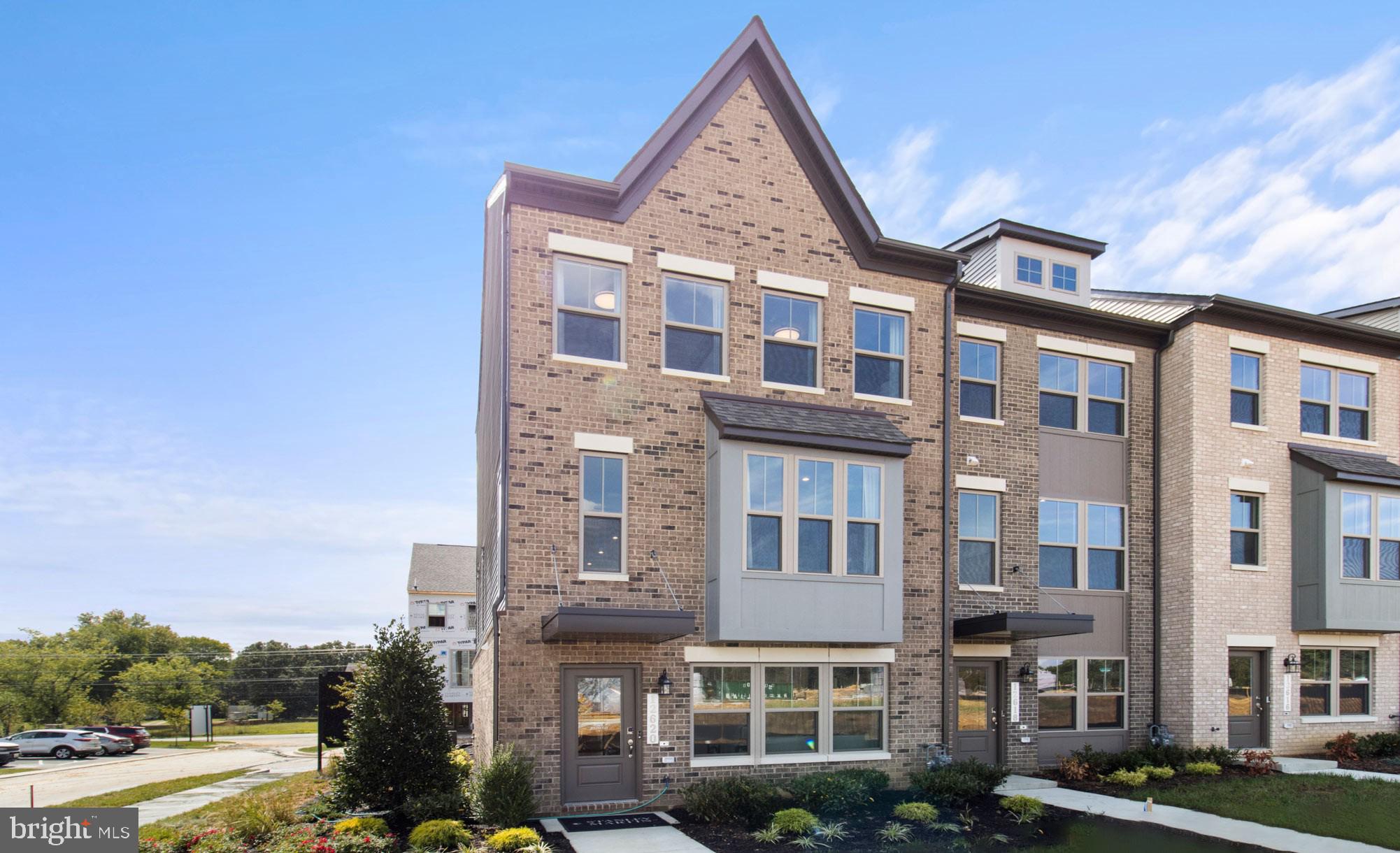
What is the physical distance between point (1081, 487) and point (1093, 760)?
5356 mm

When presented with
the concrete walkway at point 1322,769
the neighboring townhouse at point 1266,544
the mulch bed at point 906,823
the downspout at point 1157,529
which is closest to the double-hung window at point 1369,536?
the neighboring townhouse at point 1266,544

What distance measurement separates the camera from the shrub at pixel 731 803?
42.9ft

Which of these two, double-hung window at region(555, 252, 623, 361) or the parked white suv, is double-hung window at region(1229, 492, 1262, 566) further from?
the parked white suv

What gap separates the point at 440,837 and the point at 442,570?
155 feet

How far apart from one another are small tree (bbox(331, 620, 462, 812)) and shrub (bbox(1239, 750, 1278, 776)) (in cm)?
1442

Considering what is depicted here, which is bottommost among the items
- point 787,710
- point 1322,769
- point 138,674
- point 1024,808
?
point 138,674

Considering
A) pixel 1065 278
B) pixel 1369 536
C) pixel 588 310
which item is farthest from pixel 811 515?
pixel 1369 536

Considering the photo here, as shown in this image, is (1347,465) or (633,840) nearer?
(633,840)

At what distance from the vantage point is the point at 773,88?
54.0 feet

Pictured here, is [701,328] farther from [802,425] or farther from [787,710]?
[787,710]

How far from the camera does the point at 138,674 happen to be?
208 ft

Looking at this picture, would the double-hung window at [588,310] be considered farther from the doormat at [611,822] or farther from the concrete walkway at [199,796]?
the concrete walkway at [199,796]

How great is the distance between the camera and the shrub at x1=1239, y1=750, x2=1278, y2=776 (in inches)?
685

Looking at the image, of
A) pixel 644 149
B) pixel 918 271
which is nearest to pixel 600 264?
pixel 644 149
